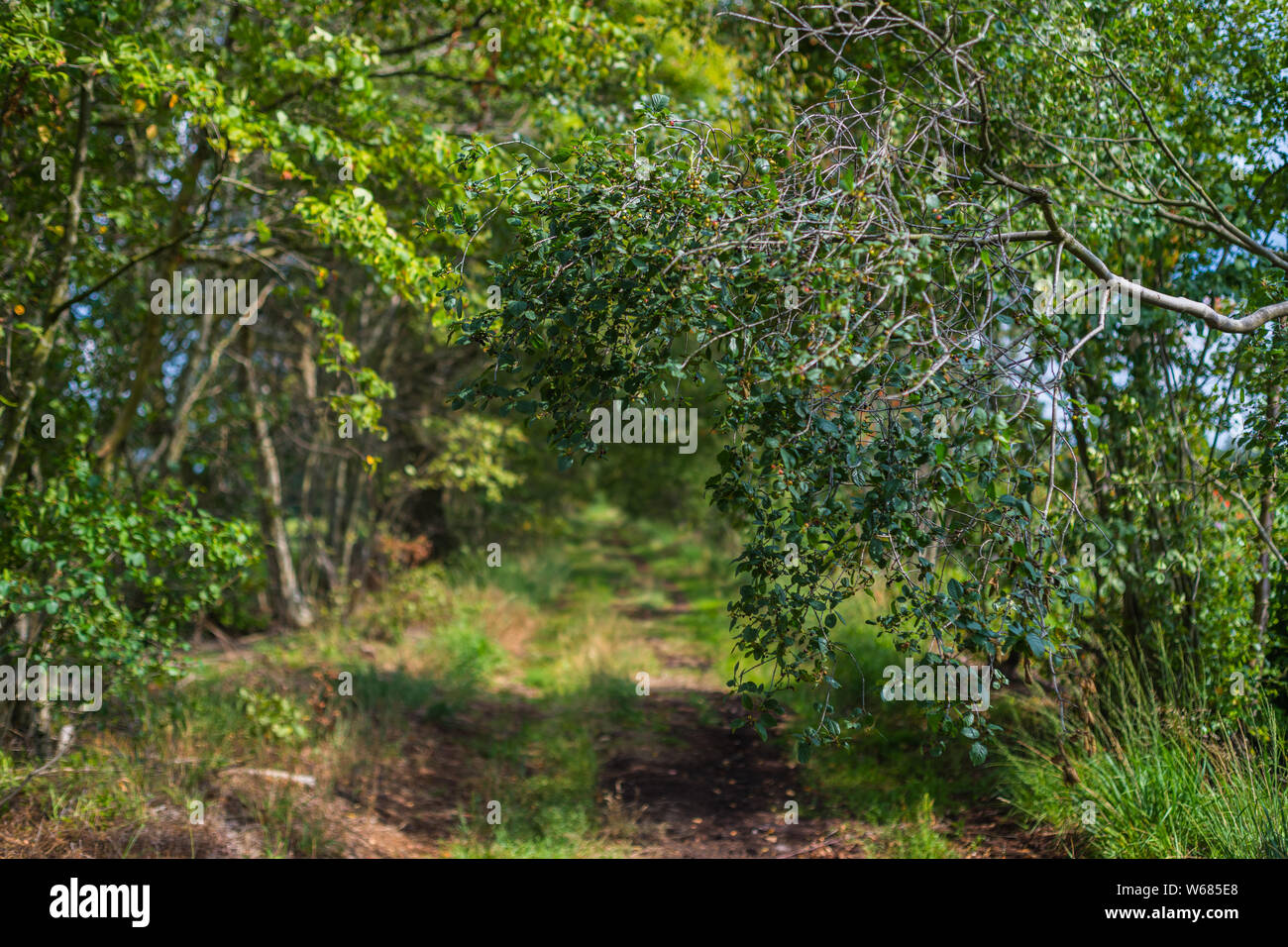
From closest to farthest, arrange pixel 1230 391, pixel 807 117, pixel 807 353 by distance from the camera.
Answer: pixel 807 353 → pixel 807 117 → pixel 1230 391

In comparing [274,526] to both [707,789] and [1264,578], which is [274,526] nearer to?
[707,789]

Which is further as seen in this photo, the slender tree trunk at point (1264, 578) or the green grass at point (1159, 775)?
the slender tree trunk at point (1264, 578)

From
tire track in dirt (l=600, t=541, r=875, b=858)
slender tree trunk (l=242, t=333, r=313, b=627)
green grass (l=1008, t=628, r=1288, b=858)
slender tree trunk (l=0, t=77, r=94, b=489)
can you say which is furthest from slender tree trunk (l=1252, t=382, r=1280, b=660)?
slender tree trunk (l=242, t=333, r=313, b=627)

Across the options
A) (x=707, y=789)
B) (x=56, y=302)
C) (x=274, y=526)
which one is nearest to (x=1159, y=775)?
(x=707, y=789)

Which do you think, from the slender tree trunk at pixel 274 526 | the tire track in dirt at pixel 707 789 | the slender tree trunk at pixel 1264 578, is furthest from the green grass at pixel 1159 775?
the slender tree trunk at pixel 274 526

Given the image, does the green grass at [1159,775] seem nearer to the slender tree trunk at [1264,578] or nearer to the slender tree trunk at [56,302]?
the slender tree trunk at [1264,578]

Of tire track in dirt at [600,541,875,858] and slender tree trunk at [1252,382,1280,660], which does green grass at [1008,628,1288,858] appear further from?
tire track in dirt at [600,541,875,858]

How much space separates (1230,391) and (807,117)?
352 centimetres

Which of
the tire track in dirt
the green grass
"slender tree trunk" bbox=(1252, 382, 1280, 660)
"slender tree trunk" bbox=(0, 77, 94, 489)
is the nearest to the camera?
the green grass

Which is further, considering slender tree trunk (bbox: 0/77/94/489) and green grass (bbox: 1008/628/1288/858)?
slender tree trunk (bbox: 0/77/94/489)

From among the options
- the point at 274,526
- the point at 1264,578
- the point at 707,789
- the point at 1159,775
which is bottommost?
the point at 707,789

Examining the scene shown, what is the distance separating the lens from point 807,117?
12.3ft
